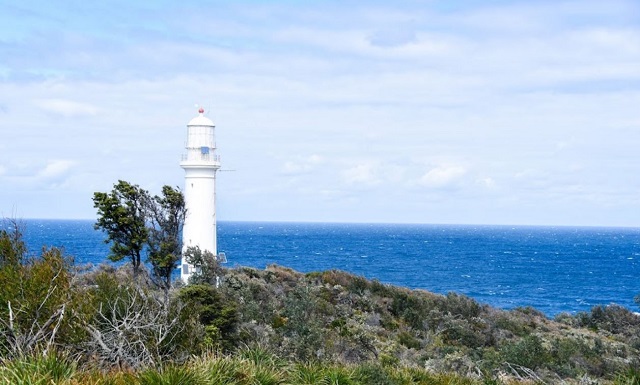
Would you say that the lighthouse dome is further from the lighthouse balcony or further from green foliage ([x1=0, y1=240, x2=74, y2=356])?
green foliage ([x1=0, y1=240, x2=74, y2=356])

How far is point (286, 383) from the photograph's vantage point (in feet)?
36.7

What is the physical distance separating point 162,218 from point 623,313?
19.4 m

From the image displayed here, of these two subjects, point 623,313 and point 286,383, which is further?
point 623,313

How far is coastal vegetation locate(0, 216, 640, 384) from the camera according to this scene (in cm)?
1110

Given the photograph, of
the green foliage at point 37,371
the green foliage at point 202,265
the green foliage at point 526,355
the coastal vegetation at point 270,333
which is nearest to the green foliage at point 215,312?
the coastal vegetation at point 270,333

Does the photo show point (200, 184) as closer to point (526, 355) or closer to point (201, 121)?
point (201, 121)

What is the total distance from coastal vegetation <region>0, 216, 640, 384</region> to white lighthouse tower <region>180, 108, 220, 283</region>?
1994 millimetres

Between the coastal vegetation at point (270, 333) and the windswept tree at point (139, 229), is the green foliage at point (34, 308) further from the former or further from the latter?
the windswept tree at point (139, 229)

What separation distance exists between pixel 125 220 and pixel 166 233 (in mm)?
1791

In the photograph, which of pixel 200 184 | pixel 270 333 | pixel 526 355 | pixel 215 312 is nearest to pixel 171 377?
pixel 215 312

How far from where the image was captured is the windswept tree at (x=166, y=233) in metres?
26.8

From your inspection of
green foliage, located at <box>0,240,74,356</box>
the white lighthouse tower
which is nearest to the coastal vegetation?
green foliage, located at <box>0,240,74,356</box>

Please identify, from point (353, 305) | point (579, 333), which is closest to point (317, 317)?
point (353, 305)

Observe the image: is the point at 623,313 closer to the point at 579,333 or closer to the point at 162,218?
the point at 579,333
